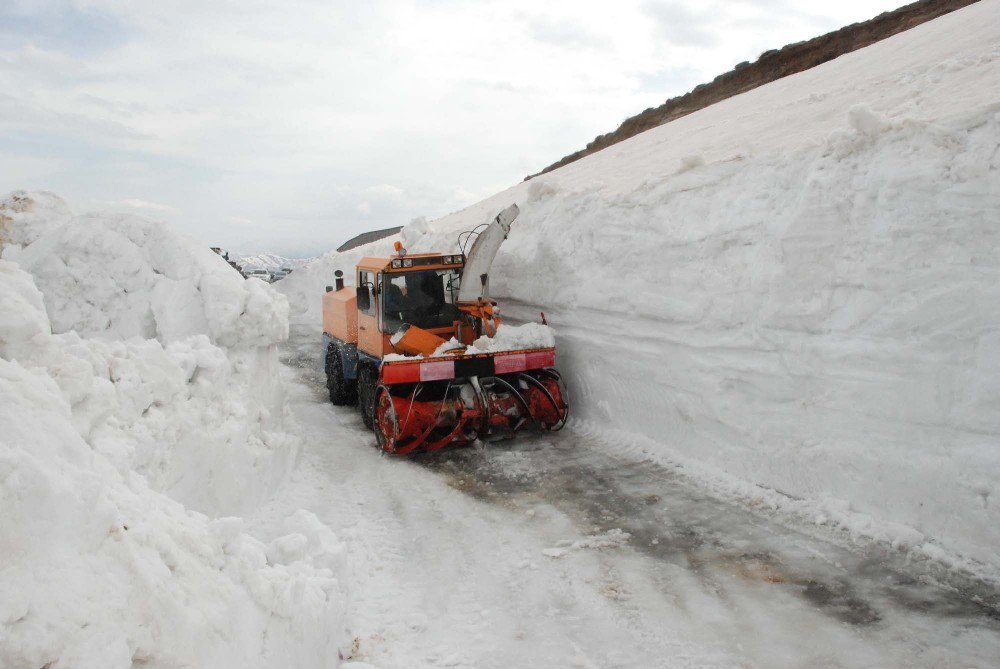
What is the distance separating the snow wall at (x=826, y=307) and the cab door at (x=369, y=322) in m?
2.47

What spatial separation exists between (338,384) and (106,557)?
8.29 metres

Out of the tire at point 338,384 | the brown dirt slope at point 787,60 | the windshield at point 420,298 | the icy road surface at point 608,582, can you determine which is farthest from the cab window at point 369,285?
the brown dirt slope at point 787,60

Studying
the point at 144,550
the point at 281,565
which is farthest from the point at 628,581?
the point at 144,550

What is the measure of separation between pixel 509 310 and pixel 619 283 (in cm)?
283

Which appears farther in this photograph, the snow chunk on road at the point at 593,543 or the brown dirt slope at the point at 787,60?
the brown dirt slope at the point at 787,60

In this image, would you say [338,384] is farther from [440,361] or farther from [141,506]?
[141,506]

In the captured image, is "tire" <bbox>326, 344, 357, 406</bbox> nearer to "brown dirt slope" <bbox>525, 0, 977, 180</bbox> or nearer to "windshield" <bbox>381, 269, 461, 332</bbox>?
"windshield" <bbox>381, 269, 461, 332</bbox>

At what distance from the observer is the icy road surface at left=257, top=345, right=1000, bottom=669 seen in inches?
160

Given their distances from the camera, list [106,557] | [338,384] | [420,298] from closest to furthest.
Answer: [106,557] → [420,298] → [338,384]

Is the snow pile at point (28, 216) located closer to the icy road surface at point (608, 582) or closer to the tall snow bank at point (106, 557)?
the icy road surface at point (608, 582)

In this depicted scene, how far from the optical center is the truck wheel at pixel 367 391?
920cm

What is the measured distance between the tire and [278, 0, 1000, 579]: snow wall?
3.29m

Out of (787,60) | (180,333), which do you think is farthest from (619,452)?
(787,60)

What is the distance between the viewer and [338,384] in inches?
432
